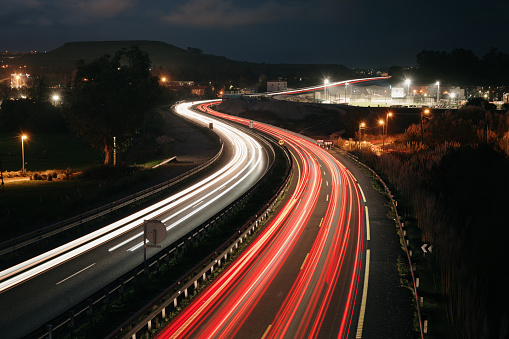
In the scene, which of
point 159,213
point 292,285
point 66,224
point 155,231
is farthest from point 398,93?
point 155,231

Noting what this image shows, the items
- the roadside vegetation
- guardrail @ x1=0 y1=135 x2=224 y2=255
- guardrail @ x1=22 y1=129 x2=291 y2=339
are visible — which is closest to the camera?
guardrail @ x1=22 y1=129 x2=291 y2=339

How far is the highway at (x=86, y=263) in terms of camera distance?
18.3m

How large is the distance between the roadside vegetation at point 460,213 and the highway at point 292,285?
3.61 m

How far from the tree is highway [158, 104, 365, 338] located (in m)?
40.2

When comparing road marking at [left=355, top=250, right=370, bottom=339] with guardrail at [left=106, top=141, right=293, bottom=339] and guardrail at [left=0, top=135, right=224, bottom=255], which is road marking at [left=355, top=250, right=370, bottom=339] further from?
guardrail at [left=0, top=135, right=224, bottom=255]

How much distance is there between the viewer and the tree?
66188 mm

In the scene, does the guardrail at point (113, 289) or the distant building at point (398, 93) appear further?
the distant building at point (398, 93)

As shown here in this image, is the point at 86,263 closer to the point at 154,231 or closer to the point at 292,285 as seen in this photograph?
the point at 154,231

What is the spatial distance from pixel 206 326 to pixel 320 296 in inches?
212

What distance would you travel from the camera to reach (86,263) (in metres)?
23.6

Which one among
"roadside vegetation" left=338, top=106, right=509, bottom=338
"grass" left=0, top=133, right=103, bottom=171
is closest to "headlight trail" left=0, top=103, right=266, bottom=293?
"roadside vegetation" left=338, top=106, right=509, bottom=338

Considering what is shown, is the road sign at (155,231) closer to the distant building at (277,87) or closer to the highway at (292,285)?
the highway at (292,285)

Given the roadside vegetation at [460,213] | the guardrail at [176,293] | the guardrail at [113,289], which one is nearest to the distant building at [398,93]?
the roadside vegetation at [460,213]

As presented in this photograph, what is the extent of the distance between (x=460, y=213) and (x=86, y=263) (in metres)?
27.2
